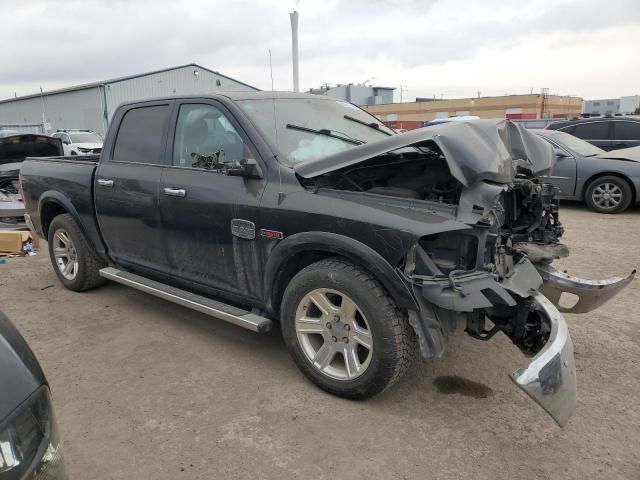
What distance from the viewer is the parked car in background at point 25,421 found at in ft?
4.49

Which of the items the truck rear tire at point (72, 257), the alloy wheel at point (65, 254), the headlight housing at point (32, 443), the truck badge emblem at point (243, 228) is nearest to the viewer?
the headlight housing at point (32, 443)

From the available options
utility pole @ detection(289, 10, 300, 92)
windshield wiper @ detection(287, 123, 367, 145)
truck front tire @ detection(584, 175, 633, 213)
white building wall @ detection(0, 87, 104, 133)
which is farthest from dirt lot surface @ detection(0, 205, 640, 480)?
white building wall @ detection(0, 87, 104, 133)

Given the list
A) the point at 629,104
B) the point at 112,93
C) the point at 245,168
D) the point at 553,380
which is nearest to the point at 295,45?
the point at 245,168

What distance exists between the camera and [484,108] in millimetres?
39250

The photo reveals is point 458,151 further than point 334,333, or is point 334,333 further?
point 334,333

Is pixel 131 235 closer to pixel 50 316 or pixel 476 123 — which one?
pixel 50 316

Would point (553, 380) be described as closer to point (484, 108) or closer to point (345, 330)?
point (345, 330)

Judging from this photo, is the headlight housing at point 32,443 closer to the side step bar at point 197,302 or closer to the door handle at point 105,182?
the side step bar at point 197,302

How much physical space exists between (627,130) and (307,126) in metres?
10.1

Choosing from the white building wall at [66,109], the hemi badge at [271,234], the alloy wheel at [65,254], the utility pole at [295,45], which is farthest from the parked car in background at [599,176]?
the white building wall at [66,109]

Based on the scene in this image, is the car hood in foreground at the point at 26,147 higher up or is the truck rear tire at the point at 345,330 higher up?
the car hood in foreground at the point at 26,147

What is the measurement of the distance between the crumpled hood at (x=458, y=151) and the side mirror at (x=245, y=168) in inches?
11.2

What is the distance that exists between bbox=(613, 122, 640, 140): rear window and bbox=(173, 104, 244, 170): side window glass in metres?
10.5

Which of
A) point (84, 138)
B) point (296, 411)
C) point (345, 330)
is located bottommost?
point (296, 411)
